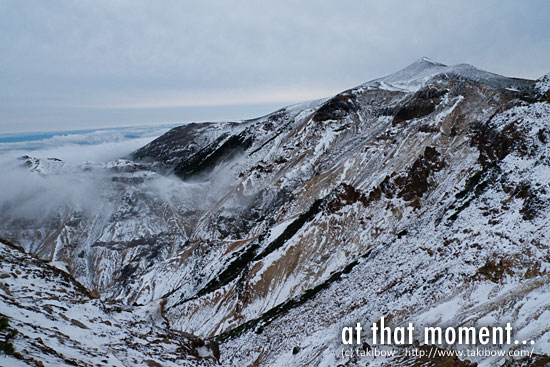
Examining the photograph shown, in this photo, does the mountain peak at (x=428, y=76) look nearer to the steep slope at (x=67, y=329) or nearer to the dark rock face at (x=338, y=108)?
the dark rock face at (x=338, y=108)

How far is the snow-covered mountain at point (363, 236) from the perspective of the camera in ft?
61.6

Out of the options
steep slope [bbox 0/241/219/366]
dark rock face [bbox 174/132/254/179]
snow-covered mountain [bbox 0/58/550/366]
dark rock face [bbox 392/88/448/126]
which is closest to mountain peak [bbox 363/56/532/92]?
snow-covered mountain [bbox 0/58/550/366]

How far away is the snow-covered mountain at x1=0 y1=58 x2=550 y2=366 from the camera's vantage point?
1877 centimetres

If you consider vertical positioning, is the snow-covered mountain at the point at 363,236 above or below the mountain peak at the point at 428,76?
below

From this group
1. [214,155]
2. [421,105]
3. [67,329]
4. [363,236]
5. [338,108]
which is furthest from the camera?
[214,155]

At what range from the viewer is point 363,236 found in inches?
1825

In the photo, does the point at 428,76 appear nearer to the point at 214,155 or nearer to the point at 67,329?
the point at 214,155

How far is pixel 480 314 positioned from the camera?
14.8 m

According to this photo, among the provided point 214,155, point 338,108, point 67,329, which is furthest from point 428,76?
point 67,329

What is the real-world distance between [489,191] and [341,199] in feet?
83.6

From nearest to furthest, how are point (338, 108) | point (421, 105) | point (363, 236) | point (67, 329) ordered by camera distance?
point (67, 329) < point (363, 236) < point (421, 105) < point (338, 108)

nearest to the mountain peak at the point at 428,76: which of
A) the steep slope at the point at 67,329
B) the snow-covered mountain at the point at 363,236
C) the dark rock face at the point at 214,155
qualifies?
the snow-covered mountain at the point at 363,236

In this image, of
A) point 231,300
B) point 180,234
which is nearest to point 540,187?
point 231,300

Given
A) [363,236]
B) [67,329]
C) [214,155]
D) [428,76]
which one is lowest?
[363,236]
